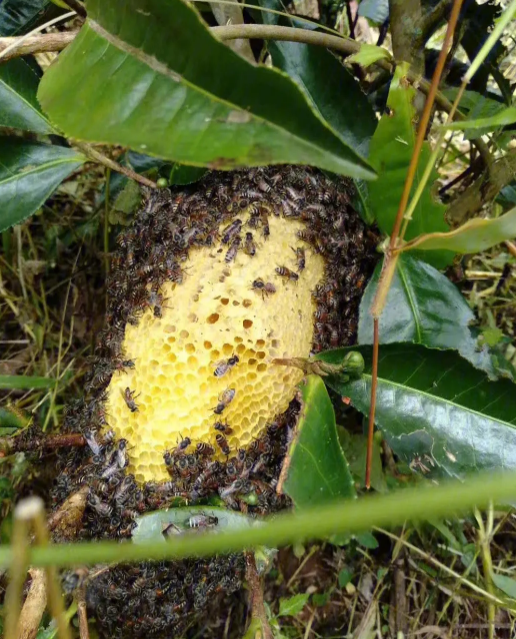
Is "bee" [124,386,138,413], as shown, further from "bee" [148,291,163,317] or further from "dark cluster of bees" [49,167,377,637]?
"bee" [148,291,163,317]

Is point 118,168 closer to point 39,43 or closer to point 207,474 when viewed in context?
point 39,43

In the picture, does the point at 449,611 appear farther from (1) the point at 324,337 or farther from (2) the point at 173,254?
(2) the point at 173,254

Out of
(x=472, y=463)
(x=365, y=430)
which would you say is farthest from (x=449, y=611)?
(x=472, y=463)

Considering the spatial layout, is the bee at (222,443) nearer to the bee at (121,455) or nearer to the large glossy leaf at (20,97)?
the bee at (121,455)

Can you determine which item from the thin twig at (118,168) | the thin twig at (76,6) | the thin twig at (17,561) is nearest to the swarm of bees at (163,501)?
the thin twig at (118,168)

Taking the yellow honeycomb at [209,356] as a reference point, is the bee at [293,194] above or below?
above

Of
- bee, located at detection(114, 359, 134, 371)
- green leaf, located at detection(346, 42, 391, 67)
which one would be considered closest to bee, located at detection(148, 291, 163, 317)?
bee, located at detection(114, 359, 134, 371)
